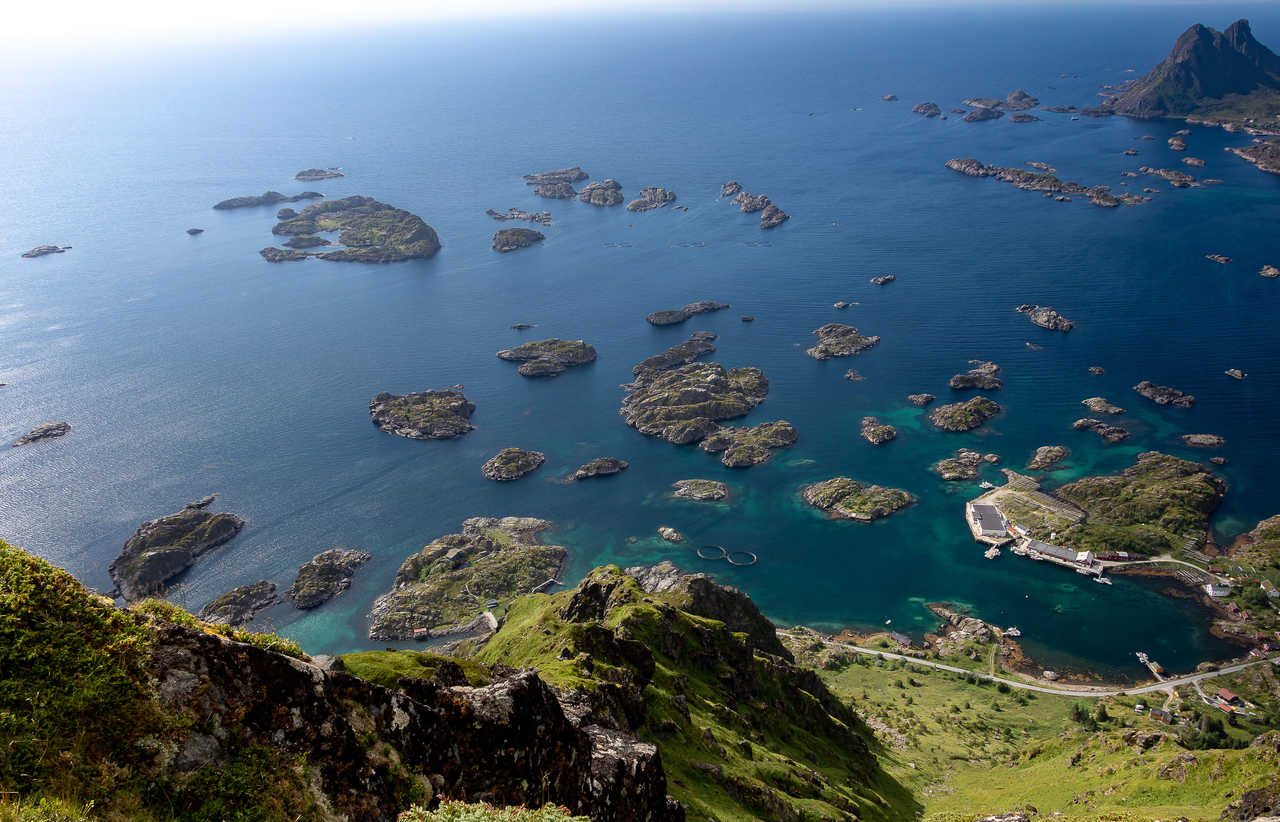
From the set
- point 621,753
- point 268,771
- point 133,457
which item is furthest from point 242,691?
point 133,457

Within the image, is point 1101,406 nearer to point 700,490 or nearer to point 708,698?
point 700,490

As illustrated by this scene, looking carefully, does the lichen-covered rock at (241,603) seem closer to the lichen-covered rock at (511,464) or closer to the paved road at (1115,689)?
the lichen-covered rock at (511,464)

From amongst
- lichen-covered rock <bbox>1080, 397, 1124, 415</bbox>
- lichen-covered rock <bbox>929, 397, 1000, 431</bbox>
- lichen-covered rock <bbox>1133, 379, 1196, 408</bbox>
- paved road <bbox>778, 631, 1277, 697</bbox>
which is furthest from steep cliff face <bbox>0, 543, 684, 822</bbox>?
lichen-covered rock <bbox>1133, 379, 1196, 408</bbox>

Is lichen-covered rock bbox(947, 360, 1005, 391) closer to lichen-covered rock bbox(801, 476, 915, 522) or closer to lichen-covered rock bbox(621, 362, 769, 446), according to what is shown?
lichen-covered rock bbox(801, 476, 915, 522)

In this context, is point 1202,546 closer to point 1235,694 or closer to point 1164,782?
point 1235,694

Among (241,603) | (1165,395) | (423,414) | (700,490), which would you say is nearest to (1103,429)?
(1165,395)

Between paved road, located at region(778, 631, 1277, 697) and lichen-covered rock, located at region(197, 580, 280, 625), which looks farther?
lichen-covered rock, located at region(197, 580, 280, 625)

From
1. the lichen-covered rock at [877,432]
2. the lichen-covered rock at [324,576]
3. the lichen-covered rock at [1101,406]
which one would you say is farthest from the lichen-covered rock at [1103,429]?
the lichen-covered rock at [324,576]
